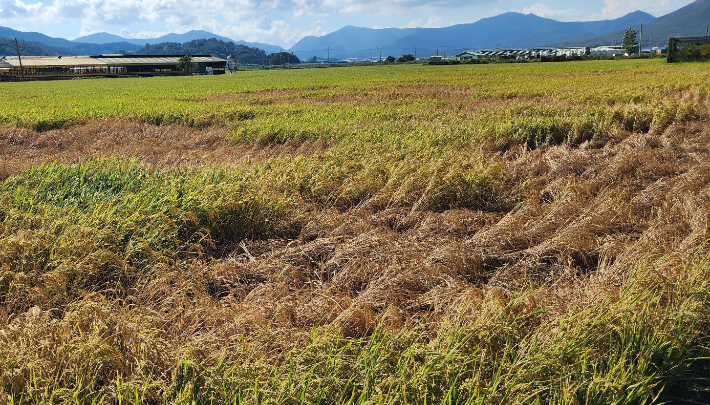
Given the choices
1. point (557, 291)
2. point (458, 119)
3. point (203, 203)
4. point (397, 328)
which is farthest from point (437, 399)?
point (458, 119)

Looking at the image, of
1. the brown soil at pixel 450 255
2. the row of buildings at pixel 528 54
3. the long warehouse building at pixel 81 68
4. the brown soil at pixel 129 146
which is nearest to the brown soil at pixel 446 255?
the brown soil at pixel 450 255

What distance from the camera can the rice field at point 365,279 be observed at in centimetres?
284

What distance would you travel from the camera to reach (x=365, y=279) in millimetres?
4715

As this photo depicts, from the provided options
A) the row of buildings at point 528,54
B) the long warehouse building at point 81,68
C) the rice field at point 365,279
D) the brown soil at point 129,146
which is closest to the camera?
the rice field at point 365,279

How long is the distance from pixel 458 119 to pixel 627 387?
12607 mm

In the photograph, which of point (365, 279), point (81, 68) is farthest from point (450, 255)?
point (81, 68)

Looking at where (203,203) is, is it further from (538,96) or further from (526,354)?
(538,96)

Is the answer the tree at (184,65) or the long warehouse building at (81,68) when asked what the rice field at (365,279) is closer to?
the long warehouse building at (81,68)

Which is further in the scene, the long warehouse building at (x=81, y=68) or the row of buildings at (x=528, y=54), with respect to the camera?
the row of buildings at (x=528, y=54)

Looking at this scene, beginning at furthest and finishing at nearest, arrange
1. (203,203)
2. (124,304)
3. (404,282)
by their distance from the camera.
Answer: (203,203)
(404,282)
(124,304)

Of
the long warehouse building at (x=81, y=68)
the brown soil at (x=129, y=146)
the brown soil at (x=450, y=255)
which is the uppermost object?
the long warehouse building at (x=81, y=68)

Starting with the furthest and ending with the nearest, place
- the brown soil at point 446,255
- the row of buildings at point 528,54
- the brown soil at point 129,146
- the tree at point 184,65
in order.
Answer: the row of buildings at point 528,54 → the tree at point 184,65 → the brown soil at point 129,146 → the brown soil at point 446,255

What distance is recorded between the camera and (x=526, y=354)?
9.94 ft

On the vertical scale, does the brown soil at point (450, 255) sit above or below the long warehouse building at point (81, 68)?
below
